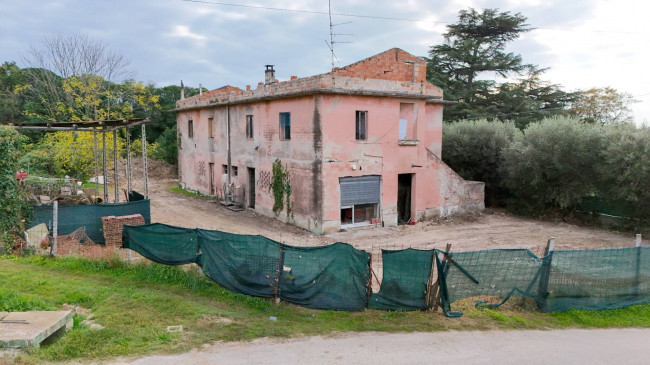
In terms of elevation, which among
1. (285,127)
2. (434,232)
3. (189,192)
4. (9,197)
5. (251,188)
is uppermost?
(285,127)

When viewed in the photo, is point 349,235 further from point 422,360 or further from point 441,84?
point 441,84

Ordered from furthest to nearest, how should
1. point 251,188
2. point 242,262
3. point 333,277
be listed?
point 251,188, point 242,262, point 333,277

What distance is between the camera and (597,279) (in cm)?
897

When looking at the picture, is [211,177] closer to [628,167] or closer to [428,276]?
[428,276]

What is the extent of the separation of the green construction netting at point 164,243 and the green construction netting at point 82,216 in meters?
2.78

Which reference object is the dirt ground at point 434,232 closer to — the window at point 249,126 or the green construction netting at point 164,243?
the window at point 249,126

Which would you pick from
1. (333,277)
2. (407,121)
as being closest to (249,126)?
(407,121)

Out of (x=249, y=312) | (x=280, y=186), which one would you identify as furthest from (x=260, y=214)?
(x=249, y=312)

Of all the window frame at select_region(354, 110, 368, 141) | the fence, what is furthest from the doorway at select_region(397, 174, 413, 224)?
the fence

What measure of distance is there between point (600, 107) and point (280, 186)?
102 ft

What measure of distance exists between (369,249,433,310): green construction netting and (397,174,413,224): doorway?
12032mm

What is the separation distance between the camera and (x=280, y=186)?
19516 millimetres

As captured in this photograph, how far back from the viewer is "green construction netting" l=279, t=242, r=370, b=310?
845cm

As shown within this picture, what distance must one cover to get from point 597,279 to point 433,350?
4.45 metres
